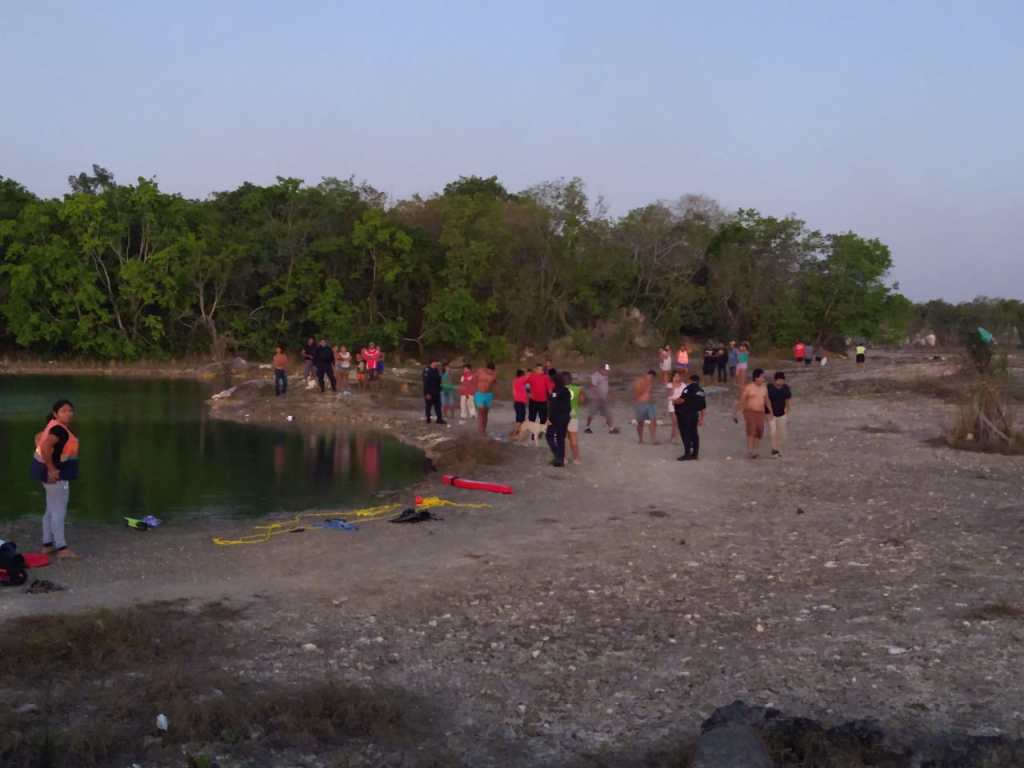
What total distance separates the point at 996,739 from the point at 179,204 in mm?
55282

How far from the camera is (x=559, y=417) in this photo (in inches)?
746

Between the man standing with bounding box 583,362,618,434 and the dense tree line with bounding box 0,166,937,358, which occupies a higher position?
the dense tree line with bounding box 0,166,937,358

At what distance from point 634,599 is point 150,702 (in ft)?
15.6

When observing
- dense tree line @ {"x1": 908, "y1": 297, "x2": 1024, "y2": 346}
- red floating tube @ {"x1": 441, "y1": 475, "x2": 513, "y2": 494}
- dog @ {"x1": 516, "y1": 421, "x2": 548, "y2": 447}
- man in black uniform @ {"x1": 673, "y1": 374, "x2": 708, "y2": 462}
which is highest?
dense tree line @ {"x1": 908, "y1": 297, "x2": 1024, "y2": 346}

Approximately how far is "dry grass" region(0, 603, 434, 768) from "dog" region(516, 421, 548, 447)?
14.0 metres

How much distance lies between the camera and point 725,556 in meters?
11.9

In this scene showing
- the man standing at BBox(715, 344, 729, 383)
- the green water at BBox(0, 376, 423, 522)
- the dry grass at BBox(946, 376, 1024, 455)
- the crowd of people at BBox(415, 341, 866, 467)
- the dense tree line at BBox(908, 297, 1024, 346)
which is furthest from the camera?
the dense tree line at BBox(908, 297, 1024, 346)

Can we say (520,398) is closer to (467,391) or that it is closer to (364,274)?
(467,391)

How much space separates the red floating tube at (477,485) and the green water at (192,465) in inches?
64.7

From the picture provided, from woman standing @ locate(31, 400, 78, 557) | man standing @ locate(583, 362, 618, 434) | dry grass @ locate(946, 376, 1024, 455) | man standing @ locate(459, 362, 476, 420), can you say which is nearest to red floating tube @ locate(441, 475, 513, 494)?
man standing @ locate(583, 362, 618, 434)

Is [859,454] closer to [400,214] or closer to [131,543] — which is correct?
[131,543]

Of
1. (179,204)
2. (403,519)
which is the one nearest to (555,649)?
(403,519)

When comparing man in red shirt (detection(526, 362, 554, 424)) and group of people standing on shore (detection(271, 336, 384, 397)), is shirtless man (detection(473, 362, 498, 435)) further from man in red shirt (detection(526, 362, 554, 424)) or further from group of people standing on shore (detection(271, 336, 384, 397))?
group of people standing on shore (detection(271, 336, 384, 397))

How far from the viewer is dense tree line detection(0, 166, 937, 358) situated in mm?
53969
